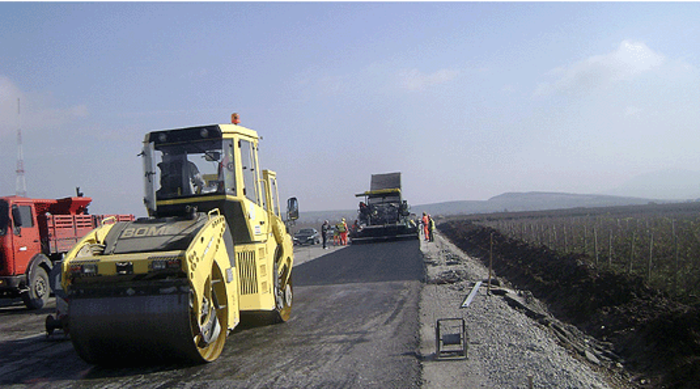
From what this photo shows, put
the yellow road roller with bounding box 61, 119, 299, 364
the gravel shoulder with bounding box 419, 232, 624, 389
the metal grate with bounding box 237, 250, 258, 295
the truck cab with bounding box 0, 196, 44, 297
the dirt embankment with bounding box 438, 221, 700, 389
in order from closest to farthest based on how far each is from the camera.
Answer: the gravel shoulder with bounding box 419, 232, 624, 389
the yellow road roller with bounding box 61, 119, 299, 364
the dirt embankment with bounding box 438, 221, 700, 389
the metal grate with bounding box 237, 250, 258, 295
the truck cab with bounding box 0, 196, 44, 297

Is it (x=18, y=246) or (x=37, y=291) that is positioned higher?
(x=18, y=246)

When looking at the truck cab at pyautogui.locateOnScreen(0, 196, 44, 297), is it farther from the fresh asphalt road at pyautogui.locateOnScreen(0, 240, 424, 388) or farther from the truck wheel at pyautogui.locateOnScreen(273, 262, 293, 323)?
the truck wheel at pyautogui.locateOnScreen(273, 262, 293, 323)

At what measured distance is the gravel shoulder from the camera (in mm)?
6102

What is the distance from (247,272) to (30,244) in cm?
863

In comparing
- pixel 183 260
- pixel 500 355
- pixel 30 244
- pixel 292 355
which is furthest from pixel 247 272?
pixel 30 244

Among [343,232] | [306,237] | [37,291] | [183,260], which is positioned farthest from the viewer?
[306,237]

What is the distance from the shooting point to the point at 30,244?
13.9 m

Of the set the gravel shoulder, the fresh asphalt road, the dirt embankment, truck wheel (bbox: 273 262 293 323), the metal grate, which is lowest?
the dirt embankment

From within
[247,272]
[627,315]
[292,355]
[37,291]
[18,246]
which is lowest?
[627,315]

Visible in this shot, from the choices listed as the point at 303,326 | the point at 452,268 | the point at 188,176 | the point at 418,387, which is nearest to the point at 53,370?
the point at 188,176

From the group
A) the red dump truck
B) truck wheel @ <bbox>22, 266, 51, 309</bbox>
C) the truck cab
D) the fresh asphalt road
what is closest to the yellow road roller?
the fresh asphalt road

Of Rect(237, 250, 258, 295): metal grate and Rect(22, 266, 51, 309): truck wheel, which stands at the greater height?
Rect(237, 250, 258, 295): metal grate

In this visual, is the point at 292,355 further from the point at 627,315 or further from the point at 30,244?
the point at 30,244

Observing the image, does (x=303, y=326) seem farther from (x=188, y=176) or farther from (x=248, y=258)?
(x=188, y=176)
